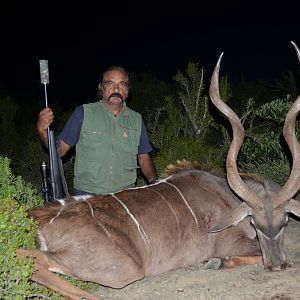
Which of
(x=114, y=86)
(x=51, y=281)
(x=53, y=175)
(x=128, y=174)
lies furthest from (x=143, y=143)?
(x=51, y=281)

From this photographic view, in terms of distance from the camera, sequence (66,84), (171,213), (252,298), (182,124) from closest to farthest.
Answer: (252,298), (171,213), (182,124), (66,84)

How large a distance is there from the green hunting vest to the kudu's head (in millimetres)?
1099

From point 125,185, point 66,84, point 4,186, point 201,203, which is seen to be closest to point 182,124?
point 125,185

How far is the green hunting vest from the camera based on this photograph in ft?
15.8

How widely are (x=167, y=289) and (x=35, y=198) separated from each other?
4.43 feet

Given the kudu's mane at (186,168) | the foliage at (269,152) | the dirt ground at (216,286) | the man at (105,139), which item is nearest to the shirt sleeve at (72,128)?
the man at (105,139)

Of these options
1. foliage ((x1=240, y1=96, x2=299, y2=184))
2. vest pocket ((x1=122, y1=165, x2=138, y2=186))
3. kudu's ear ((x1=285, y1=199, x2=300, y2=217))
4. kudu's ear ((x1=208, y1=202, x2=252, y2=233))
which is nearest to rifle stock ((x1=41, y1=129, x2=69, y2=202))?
vest pocket ((x1=122, y1=165, x2=138, y2=186))

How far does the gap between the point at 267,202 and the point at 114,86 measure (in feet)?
5.78

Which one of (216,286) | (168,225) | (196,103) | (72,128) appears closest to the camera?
(216,286)

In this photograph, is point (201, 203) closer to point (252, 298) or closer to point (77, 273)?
point (252, 298)

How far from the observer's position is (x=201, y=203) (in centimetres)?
434

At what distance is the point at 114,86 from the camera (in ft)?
15.9

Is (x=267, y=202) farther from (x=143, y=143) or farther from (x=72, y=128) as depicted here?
(x=72, y=128)

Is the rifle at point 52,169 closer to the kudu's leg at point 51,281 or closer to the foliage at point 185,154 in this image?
the kudu's leg at point 51,281
